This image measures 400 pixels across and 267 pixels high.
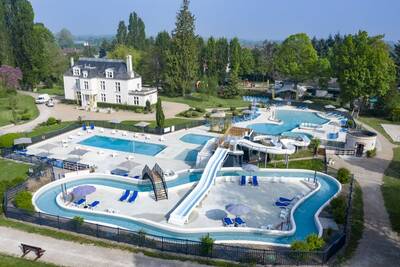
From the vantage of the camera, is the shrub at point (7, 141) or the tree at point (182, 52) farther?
the tree at point (182, 52)

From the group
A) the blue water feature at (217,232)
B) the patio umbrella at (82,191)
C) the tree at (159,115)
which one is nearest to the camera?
the blue water feature at (217,232)

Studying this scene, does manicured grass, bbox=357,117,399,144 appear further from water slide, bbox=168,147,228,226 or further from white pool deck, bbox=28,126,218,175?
water slide, bbox=168,147,228,226

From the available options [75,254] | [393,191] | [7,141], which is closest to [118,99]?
[7,141]

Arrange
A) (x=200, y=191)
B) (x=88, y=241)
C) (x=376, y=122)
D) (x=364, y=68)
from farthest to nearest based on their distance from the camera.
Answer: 1. (x=376, y=122)
2. (x=364, y=68)
3. (x=200, y=191)
4. (x=88, y=241)

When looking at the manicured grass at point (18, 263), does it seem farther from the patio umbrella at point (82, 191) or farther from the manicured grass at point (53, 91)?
the manicured grass at point (53, 91)

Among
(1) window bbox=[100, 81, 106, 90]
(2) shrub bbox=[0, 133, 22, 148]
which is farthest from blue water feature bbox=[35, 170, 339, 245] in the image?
(1) window bbox=[100, 81, 106, 90]

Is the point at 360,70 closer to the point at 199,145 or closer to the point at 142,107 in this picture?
the point at 199,145

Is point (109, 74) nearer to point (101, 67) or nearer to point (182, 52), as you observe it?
point (101, 67)

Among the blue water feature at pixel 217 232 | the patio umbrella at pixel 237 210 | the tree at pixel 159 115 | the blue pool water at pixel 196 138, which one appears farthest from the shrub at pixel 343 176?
the tree at pixel 159 115
